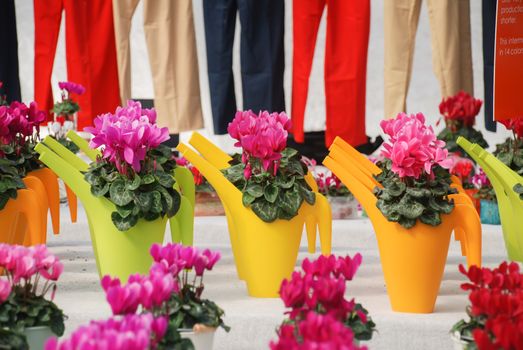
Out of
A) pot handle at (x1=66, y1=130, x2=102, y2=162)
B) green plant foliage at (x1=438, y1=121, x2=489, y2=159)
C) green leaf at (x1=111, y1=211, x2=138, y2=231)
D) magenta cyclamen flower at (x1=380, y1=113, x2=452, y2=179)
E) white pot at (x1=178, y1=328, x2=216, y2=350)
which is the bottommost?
green plant foliage at (x1=438, y1=121, x2=489, y2=159)

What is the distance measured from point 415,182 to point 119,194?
0.49 meters

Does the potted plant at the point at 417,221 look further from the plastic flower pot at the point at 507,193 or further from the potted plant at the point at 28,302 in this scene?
the potted plant at the point at 28,302

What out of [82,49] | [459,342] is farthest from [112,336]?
[82,49]

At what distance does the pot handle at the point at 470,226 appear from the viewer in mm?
1559

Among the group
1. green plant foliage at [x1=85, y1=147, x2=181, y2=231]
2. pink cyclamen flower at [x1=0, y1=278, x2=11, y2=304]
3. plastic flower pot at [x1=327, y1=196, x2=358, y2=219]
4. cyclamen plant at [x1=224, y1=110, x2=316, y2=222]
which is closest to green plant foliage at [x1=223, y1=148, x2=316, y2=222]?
cyclamen plant at [x1=224, y1=110, x2=316, y2=222]

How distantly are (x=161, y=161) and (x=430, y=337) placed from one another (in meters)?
0.58

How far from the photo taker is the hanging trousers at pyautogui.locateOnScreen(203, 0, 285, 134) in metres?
3.20

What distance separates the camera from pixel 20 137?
6.35 ft

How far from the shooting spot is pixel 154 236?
1.66m

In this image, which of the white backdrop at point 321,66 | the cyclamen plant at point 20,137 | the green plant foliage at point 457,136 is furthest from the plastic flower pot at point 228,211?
the white backdrop at point 321,66

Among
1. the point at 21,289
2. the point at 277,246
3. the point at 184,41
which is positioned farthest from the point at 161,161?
the point at 184,41

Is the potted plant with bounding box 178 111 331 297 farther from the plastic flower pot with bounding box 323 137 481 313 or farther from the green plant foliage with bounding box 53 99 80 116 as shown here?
the green plant foliage with bounding box 53 99 80 116

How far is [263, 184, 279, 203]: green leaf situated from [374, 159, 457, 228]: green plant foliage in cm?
18

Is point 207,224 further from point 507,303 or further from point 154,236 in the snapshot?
point 507,303
